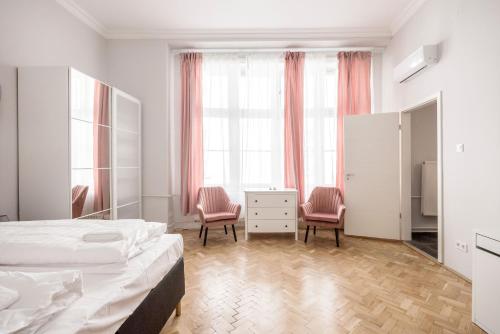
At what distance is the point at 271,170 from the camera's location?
4.38 metres

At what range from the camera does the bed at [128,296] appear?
2.92ft

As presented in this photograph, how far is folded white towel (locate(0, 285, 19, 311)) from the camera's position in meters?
0.78

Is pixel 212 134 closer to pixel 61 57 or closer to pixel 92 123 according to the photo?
pixel 92 123

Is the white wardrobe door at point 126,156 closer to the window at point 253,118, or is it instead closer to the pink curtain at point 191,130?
the pink curtain at point 191,130

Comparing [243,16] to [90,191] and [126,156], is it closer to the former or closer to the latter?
[126,156]

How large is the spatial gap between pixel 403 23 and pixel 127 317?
4809 millimetres

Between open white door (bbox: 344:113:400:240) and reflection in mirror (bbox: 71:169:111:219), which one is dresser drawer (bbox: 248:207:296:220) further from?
reflection in mirror (bbox: 71:169:111:219)

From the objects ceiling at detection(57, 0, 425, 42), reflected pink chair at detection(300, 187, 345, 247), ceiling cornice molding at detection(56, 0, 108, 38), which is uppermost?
ceiling at detection(57, 0, 425, 42)

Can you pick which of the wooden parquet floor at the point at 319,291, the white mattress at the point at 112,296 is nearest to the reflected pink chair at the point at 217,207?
the wooden parquet floor at the point at 319,291

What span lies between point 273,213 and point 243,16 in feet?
9.90

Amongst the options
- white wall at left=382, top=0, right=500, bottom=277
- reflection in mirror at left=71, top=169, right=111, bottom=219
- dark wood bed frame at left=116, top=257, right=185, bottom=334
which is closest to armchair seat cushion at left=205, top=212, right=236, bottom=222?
reflection in mirror at left=71, top=169, right=111, bottom=219

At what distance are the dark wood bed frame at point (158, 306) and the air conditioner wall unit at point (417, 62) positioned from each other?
350 cm

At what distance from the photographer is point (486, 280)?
1.69 metres

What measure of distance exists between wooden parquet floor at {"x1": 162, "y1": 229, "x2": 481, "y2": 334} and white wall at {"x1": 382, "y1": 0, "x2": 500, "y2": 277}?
2.12 ft
